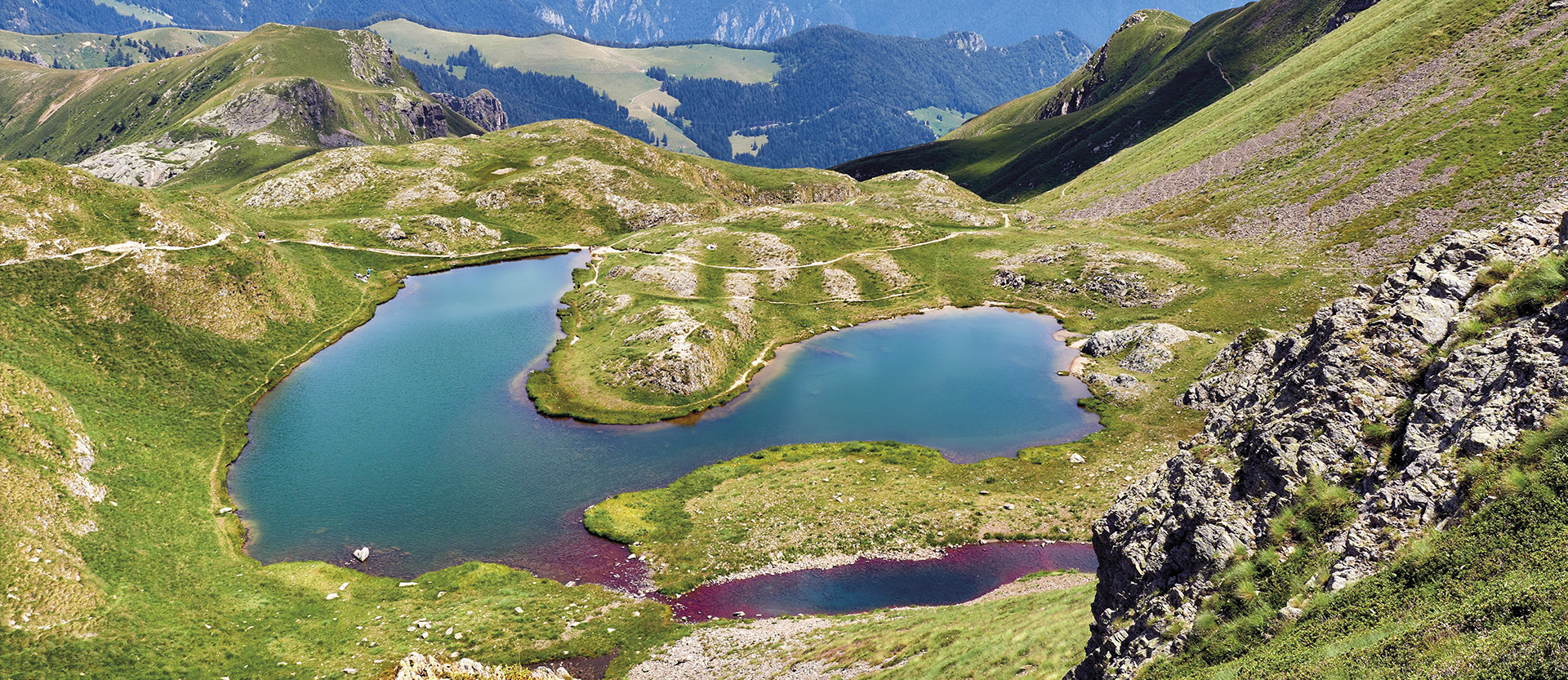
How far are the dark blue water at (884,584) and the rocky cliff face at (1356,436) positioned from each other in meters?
25.7

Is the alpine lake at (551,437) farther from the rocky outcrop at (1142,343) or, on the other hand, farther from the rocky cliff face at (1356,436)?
the rocky cliff face at (1356,436)

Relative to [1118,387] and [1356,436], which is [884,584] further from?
[1118,387]

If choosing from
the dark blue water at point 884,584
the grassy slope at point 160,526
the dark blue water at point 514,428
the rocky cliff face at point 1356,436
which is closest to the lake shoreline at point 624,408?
the dark blue water at point 514,428

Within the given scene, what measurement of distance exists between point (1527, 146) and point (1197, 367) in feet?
248

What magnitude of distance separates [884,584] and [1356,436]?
3769 centimetres

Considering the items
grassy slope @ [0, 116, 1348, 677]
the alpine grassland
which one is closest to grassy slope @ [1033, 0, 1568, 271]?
the alpine grassland

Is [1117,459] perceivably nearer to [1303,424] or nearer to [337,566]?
[1303,424]

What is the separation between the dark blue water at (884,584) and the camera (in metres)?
52.8

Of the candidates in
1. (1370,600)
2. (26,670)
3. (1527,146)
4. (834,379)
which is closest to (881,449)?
(834,379)

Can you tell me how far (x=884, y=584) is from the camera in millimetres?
55625

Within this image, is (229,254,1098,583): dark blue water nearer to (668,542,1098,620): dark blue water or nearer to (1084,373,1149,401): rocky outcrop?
(1084,373,1149,401): rocky outcrop

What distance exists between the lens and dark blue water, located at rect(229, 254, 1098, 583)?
60219 millimetres

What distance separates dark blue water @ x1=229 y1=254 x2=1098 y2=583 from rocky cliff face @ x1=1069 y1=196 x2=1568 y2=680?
4097 cm

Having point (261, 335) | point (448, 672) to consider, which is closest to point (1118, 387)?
point (448, 672)
